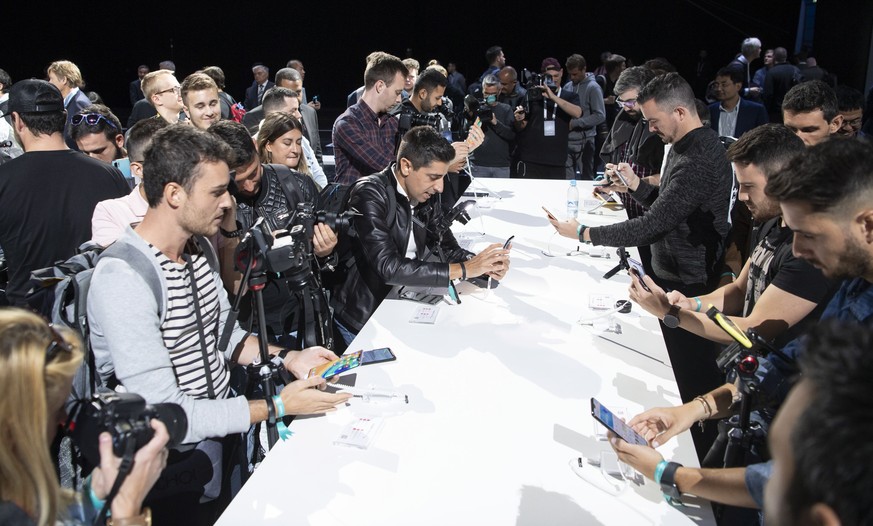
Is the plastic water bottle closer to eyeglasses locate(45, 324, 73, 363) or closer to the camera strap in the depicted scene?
the camera strap

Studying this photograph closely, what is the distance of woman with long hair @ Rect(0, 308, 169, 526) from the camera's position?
100 centimetres

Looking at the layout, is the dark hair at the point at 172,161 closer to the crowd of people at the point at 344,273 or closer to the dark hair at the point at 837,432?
the crowd of people at the point at 344,273

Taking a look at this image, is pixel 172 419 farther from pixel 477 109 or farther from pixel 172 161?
pixel 477 109

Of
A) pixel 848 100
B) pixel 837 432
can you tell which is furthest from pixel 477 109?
pixel 837 432

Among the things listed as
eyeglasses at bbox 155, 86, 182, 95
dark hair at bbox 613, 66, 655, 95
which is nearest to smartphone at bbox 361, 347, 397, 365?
eyeglasses at bbox 155, 86, 182, 95

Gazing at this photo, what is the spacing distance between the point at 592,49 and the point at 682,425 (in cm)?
1216

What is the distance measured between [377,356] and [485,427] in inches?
19.4

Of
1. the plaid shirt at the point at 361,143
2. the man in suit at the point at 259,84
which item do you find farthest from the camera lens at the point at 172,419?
the man in suit at the point at 259,84

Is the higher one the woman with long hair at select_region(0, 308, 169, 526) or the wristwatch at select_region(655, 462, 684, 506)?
the woman with long hair at select_region(0, 308, 169, 526)

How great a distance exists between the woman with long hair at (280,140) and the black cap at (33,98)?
959mm

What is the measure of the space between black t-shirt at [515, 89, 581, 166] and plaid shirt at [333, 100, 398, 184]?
7.40ft

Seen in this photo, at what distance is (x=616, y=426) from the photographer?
4.97ft

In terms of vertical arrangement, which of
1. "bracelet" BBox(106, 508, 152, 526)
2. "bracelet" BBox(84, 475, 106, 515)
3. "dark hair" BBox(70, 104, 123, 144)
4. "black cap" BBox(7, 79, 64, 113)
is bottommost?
"bracelet" BBox(106, 508, 152, 526)

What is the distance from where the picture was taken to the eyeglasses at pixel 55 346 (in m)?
1.09
